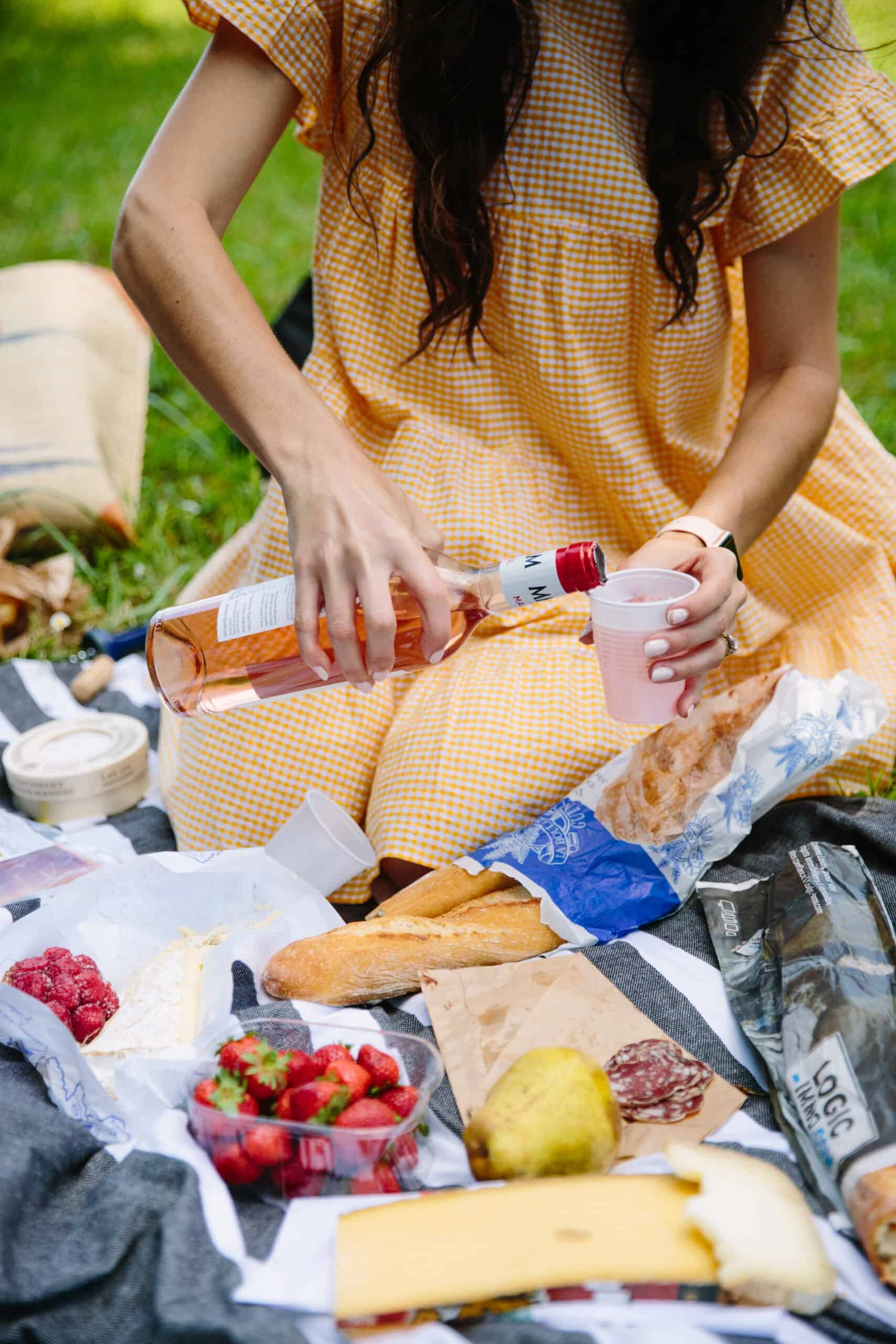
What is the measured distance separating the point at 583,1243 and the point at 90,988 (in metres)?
0.69

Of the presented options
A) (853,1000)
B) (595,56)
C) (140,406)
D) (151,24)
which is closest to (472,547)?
(595,56)

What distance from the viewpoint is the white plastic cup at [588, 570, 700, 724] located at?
134 centimetres

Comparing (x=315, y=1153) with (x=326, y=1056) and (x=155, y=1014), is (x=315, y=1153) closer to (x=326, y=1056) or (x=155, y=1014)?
(x=326, y=1056)

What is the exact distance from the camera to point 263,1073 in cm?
114

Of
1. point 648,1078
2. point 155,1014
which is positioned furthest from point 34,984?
point 648,1078

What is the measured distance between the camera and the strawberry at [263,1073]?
45.0 inches

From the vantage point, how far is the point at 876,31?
6.07 feet

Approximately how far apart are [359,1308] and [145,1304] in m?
0.21

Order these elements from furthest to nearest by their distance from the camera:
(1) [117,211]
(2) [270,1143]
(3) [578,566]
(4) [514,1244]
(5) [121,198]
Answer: (5) [121,198]
(1) [117,211]
(3) [578,566]
(2) [270,1143]
(4) [514,1244]

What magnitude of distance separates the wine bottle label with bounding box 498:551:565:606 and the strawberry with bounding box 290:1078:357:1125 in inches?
20.8

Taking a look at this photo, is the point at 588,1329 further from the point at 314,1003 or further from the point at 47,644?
the point at 47,644

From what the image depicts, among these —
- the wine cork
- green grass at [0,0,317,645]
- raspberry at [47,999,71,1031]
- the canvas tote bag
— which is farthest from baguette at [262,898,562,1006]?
the canvas tote bag

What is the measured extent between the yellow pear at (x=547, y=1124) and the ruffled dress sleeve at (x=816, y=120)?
1.28 metres

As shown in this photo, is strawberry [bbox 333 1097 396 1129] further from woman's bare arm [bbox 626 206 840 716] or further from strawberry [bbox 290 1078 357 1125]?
woman's bare arm [bbox 626 206 840 716]
